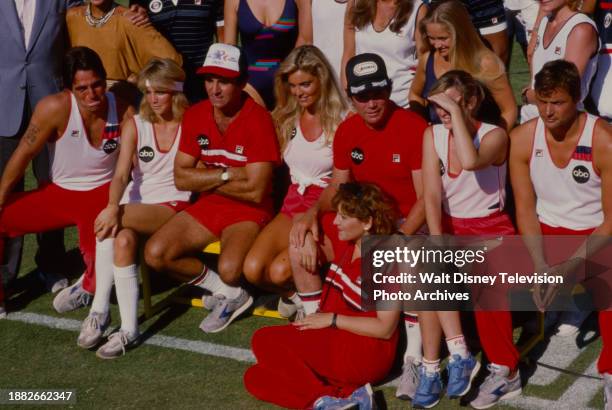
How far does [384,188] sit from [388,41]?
4.08 ft

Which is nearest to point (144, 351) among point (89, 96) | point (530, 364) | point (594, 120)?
point (89, 96)

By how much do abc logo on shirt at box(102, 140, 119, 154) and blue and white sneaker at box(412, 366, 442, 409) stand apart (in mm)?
2834

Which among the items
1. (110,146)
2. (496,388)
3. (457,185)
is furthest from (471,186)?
(110,146)

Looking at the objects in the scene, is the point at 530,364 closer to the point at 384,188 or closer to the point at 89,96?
the point at 384,188

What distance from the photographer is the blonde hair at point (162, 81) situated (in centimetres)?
662

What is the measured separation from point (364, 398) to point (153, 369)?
1.42 metres

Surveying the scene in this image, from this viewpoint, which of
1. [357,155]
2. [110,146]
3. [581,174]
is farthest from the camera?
[110,146]

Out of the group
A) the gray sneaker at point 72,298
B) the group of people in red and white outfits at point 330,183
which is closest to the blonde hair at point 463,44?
the group of people in red and white outfits at point 330,183

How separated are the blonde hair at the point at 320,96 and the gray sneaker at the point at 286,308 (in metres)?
1.00

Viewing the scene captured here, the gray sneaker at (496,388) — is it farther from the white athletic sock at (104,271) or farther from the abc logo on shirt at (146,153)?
the abc logo on shirt at (146,153)

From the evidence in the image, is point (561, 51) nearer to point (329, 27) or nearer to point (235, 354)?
point (329, 27)

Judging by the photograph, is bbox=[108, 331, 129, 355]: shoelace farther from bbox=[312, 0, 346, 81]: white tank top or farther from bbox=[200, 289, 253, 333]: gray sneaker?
bbox=[312, 0, 346, 81]: white tank top

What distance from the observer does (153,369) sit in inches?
235

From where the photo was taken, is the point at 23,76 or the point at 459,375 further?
the point at 23,76
